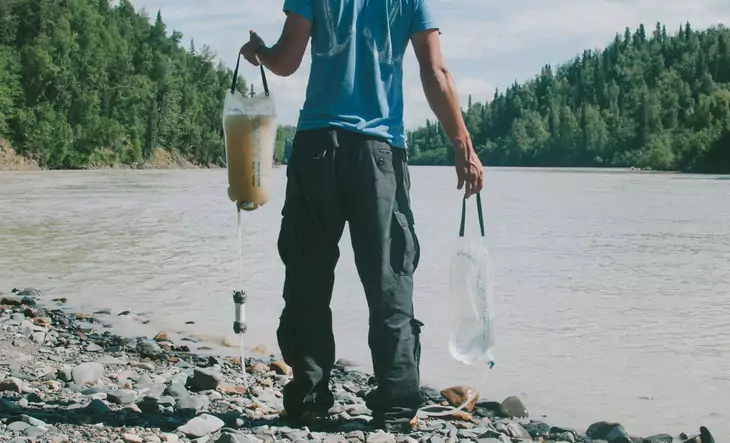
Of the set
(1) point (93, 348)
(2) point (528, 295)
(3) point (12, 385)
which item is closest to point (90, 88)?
(2) point (528, 295)

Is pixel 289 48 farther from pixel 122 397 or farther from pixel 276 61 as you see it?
pixel 122 397

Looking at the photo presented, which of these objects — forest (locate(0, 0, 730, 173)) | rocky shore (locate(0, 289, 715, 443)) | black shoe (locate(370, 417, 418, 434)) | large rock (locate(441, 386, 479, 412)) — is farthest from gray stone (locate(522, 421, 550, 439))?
forest (locate(0, 0, 730, 173))

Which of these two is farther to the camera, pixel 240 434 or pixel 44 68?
pixel 44 68

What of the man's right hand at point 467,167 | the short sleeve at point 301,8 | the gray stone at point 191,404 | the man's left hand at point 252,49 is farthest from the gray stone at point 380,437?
the short sleeve at point 301,8

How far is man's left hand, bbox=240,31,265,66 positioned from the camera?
4469 mm

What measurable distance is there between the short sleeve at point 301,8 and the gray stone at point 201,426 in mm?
1985

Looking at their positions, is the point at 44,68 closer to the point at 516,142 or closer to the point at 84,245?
the point at 84,245

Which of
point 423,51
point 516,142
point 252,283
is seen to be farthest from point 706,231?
point 516,142

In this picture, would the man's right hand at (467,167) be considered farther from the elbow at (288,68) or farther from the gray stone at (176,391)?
the gray stone at (176,391)

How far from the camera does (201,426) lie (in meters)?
4.34

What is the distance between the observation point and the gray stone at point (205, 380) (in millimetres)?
5363

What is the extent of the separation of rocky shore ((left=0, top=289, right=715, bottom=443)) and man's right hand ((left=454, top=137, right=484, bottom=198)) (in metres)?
1.25

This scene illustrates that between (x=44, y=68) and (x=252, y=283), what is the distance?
3203 inches

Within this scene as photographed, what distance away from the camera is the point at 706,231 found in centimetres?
2056
